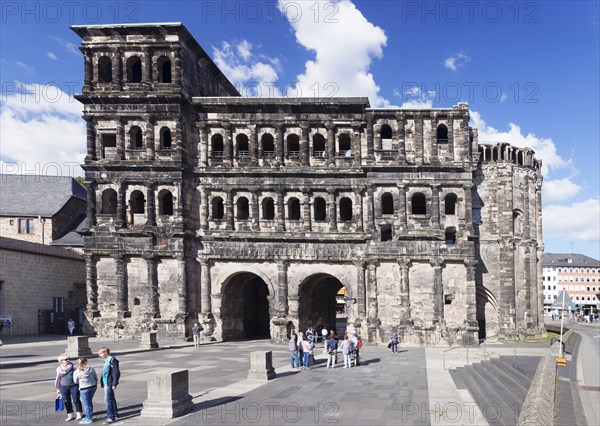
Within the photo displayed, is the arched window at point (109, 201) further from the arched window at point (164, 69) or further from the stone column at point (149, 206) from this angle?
the arched window at point (164, 69)

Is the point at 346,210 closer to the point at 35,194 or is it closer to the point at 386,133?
the point at 386,133

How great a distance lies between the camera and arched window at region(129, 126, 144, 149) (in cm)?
3644

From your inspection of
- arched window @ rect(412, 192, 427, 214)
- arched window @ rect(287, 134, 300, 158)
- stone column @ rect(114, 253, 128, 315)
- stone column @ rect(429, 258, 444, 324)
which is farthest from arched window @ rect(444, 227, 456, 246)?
stone column @ rect(114, 253, 128, 315)

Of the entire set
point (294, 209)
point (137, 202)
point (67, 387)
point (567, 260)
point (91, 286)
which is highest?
point (137, 202)

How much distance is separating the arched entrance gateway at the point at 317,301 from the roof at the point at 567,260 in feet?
304

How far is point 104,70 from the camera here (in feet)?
121

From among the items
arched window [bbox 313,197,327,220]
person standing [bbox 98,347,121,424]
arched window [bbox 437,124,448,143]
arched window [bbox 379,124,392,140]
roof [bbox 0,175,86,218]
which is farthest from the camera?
roof [bbox 0,175,86,218]

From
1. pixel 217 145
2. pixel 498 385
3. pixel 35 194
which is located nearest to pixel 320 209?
pixel 217 145

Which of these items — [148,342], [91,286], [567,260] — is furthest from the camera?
[567,260]

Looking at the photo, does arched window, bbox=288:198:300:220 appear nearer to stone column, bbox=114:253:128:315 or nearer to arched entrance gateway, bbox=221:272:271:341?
arched entrance gateway, bbox=221:272:271:341

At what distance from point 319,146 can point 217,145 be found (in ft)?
25.3

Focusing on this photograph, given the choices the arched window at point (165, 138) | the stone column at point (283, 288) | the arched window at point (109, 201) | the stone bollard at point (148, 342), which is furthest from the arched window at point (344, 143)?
the stone bollard at point (148, 342)

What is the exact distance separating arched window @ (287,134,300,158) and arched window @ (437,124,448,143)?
10.2m

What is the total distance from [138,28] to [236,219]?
1515 cm
